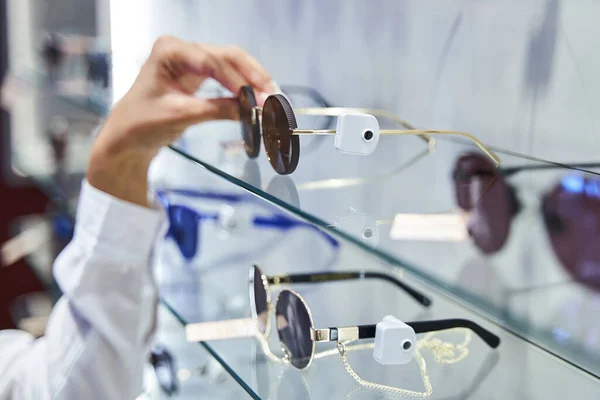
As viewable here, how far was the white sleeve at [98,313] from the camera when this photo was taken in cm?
79

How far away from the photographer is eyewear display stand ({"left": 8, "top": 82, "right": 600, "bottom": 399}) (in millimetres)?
450

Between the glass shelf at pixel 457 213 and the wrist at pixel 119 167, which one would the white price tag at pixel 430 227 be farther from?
the wrist at pixel 119 167

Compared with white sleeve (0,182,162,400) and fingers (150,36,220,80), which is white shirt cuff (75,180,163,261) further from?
fingers (150,36,220,80)

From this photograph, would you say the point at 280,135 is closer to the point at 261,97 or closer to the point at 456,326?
the point at 261,97

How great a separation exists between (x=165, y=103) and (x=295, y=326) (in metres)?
0.26

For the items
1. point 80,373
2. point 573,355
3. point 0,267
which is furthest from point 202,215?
point 0,267

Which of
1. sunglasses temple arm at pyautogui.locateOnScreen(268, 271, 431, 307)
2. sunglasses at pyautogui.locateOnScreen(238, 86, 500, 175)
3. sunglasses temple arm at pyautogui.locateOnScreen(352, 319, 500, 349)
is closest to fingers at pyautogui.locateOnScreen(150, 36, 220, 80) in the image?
sunglasses at pyautogui.locateOnScreen(238, 86, 500, 175)

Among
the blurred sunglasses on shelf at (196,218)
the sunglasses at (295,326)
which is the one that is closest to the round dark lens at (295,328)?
the sunglasses at (295,326)

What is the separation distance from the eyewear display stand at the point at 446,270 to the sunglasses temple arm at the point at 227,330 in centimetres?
1

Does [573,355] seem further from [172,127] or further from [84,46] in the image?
[84,46]

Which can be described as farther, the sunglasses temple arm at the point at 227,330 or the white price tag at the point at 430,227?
the sunglasses temple arm at the point at 227,330

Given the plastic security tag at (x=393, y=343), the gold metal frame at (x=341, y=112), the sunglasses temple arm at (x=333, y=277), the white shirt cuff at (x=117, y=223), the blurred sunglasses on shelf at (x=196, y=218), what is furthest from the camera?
the blurred sunglasses on shelf at (x=196, y=218)

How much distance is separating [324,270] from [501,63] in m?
0.28

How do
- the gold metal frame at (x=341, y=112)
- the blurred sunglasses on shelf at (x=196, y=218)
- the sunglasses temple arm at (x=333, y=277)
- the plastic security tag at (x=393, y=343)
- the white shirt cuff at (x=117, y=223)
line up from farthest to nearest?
the blurred sunglasses on shelf at (x=196, y=218) < the white shirt cuff at (x=117, y=223) < the sunglasses temple arm at (x=333, y=277) < the gold metal frame at (x=341, y=112) < the plastic security tag at (x=393, y=343)
